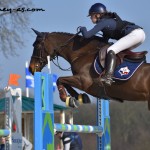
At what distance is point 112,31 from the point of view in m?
6.90

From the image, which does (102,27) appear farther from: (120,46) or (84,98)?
(84,98)

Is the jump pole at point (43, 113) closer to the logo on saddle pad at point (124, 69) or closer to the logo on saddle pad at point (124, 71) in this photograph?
the logo on saddle pad at point (124, 69)

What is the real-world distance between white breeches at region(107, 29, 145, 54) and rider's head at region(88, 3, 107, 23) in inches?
15.6

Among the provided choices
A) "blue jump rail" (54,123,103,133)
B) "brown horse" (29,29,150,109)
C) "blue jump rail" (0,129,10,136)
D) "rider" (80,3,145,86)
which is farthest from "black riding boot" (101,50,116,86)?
"blue jump rail" (0,129,10,136)

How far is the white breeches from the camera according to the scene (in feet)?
22.7

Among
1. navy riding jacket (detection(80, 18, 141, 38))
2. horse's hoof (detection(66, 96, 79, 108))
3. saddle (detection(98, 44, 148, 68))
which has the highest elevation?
navy riding jacket (detection(80, 18, 141, 38))

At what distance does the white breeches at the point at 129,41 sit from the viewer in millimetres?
6926

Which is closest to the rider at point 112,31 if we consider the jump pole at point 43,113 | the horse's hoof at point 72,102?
the horse's hoof at point 72,102

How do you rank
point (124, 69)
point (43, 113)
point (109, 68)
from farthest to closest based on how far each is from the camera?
point (124, 69) < point (109, 68) < point (43, 113)

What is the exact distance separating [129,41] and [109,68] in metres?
0.45

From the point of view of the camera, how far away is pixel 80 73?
700 cm

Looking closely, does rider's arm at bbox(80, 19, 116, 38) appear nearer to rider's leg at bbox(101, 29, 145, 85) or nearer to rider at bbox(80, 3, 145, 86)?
rider at bbox(80, 3, 145, 86)

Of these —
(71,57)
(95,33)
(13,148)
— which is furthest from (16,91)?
(95,33)

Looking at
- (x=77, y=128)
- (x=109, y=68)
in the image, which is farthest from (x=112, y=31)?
(x=77, y=128)
